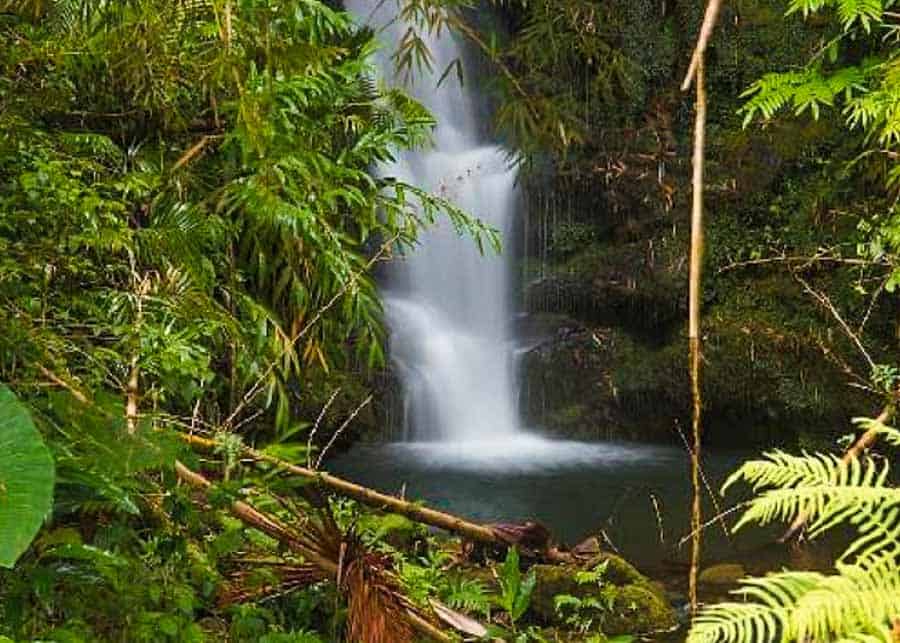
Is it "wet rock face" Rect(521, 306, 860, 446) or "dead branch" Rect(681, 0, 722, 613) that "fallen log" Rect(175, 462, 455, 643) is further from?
"wet rock face" Rect(521, 306, 860, 446)

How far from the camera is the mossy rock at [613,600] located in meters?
3.76

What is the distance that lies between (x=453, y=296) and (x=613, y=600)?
24.2 feet

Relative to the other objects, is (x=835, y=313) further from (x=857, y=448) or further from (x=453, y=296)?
(x=453, y=296)

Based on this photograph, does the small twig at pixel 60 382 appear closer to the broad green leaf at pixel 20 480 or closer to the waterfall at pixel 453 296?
the broad green leaf at pixel 20 480

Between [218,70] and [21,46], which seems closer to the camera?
[218,70]

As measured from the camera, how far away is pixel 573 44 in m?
3.27

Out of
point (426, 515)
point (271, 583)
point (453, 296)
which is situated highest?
point (453, 296)

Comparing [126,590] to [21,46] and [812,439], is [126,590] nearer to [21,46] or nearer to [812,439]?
[21,46]

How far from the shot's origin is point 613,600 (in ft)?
12.6

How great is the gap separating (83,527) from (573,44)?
7.23 feet

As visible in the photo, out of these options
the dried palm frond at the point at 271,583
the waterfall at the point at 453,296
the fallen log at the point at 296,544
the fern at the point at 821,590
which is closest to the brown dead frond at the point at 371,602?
the fallen log at the point at 296,544

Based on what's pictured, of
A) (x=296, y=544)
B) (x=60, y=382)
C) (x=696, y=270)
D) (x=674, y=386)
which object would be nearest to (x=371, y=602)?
(x=296, y=544)

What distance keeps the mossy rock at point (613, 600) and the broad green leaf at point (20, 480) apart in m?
2.76

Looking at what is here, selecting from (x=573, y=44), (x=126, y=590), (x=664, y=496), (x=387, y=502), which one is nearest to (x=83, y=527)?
(x=126, y=590)
